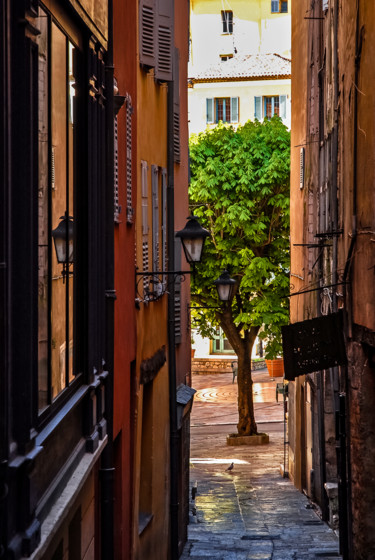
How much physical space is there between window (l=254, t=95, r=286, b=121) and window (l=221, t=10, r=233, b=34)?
5525 mm

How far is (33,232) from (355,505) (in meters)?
8.98

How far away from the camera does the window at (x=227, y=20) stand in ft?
189

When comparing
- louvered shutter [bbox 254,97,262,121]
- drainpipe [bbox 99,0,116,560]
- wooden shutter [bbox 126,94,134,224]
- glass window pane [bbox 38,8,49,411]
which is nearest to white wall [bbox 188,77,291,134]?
louvered shutter [bbox 254,97,262,121]

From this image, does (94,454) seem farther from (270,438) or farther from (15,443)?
(270,438)

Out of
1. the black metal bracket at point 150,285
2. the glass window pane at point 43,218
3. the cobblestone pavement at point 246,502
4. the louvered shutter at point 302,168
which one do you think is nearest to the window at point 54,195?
the glass window pane at point 43,218

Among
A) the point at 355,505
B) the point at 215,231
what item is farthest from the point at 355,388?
the point at 215,231

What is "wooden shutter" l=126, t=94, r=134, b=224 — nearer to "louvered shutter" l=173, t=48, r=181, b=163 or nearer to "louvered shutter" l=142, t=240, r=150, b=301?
"louvered shutter" l=142, t=240, r=150, b=301

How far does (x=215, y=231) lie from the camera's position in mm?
32656

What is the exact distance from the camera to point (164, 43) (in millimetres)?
15172

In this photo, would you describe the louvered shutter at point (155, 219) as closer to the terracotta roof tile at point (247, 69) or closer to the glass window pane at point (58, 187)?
the glass window pane at point (58, 187)

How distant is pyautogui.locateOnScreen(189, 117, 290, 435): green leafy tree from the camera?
3192 centimetres

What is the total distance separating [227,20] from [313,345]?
1824 inches

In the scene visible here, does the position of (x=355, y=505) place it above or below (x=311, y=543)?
above

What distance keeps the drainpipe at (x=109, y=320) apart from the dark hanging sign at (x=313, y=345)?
4.07 m
